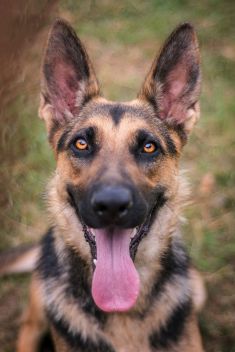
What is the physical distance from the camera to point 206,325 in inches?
197

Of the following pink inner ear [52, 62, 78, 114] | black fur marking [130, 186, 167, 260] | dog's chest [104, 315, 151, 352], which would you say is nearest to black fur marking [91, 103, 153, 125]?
pink inner ear [52, 62, 78, 114]

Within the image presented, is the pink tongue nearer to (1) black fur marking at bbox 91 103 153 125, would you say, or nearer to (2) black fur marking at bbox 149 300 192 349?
(2) black fur marking at bbox 149 300 192 349

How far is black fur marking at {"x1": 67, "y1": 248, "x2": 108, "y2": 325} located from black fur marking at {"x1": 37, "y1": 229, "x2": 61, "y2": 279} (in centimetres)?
17

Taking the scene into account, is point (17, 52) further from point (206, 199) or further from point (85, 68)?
point (206, 199)

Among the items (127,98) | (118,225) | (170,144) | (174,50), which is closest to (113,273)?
(118,225)

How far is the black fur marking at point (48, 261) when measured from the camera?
13.6 ft

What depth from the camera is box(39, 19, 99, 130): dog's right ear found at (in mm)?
3857

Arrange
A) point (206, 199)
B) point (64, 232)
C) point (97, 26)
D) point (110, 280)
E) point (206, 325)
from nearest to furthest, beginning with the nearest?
1. point (110, 280)
2. point (64, 232)
3. point (206, 325)
4. point (206, 199)
5. point (97, 26)

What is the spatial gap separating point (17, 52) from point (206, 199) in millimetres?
3837

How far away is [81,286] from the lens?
13.0 feet

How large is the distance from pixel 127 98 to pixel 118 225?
14.9 ft

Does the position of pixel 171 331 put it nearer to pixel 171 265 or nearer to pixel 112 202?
pixel 171 265

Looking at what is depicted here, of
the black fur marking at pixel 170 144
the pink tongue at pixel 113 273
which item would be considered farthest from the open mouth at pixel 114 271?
the black fur marking at pixel 170 144

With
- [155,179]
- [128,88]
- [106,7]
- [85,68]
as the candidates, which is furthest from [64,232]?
[106,7]
